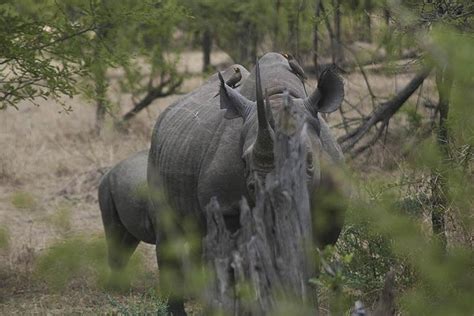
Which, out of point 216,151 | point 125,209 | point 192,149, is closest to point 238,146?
point 216,151

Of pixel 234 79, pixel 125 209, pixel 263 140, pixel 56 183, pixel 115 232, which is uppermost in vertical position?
Result: pixel 263 140

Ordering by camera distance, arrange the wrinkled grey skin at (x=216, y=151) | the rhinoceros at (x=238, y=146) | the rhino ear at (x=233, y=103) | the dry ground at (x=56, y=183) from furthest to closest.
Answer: the dry ground at (x=56, y=183), the rhino ear at (x=233, y=103), the wrinkled grey skin at (x=216, y=151), the rhinoceros at (x=238, y=146)

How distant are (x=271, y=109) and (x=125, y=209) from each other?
3572 millimetres

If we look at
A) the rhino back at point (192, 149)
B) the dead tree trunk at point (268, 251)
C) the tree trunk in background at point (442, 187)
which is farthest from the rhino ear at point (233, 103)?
the dead tree trunk at point (268, 251)

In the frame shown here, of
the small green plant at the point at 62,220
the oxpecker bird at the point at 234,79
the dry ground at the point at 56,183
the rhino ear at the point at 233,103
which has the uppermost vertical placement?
the rhino ear at the point at 233,103

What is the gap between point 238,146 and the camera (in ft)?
Result: 21.3

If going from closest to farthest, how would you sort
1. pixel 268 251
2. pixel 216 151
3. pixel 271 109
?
1. pixel 268 251
2. pixel 271 109
3. pixel 216 151

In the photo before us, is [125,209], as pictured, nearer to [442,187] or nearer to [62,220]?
[62,220]

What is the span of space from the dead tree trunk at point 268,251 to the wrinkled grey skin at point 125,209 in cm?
424

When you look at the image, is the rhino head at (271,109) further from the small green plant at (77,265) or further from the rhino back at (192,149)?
the small green plant at (77,265)

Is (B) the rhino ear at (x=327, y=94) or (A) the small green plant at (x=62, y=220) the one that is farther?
(A) the small green plant at (x=62, y=220)

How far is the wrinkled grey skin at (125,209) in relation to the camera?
902 centimetres

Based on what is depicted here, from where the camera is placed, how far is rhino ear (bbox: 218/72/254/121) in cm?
630

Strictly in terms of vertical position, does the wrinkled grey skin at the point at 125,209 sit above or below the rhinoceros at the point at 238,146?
below
